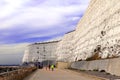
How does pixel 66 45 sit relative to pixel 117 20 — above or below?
above

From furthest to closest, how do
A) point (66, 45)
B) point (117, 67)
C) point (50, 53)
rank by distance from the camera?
point (50, 53) → point (66, 45) → point (117, 67)

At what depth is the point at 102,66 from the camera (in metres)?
30.6

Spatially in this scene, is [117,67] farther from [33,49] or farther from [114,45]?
[33,49]

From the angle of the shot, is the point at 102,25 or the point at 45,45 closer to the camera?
the point at 102,25

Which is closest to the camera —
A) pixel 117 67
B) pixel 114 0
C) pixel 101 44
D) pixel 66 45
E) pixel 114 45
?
pixel 117 67

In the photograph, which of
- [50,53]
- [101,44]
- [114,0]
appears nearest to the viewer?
[114,0]

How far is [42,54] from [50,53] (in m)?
5.72

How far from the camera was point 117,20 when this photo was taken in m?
30.4

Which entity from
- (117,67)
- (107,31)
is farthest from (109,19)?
(117,67)

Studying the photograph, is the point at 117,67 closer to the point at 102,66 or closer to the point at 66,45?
the point at 102,66

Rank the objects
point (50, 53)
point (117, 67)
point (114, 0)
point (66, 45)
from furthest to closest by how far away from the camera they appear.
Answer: point (50, 53), point (66, 45), point (114, 0), point (117, 67)

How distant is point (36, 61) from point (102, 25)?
14049cm

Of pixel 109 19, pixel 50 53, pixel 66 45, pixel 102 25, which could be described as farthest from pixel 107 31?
pixel 50 53

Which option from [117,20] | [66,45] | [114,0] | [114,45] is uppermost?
[66,45]
